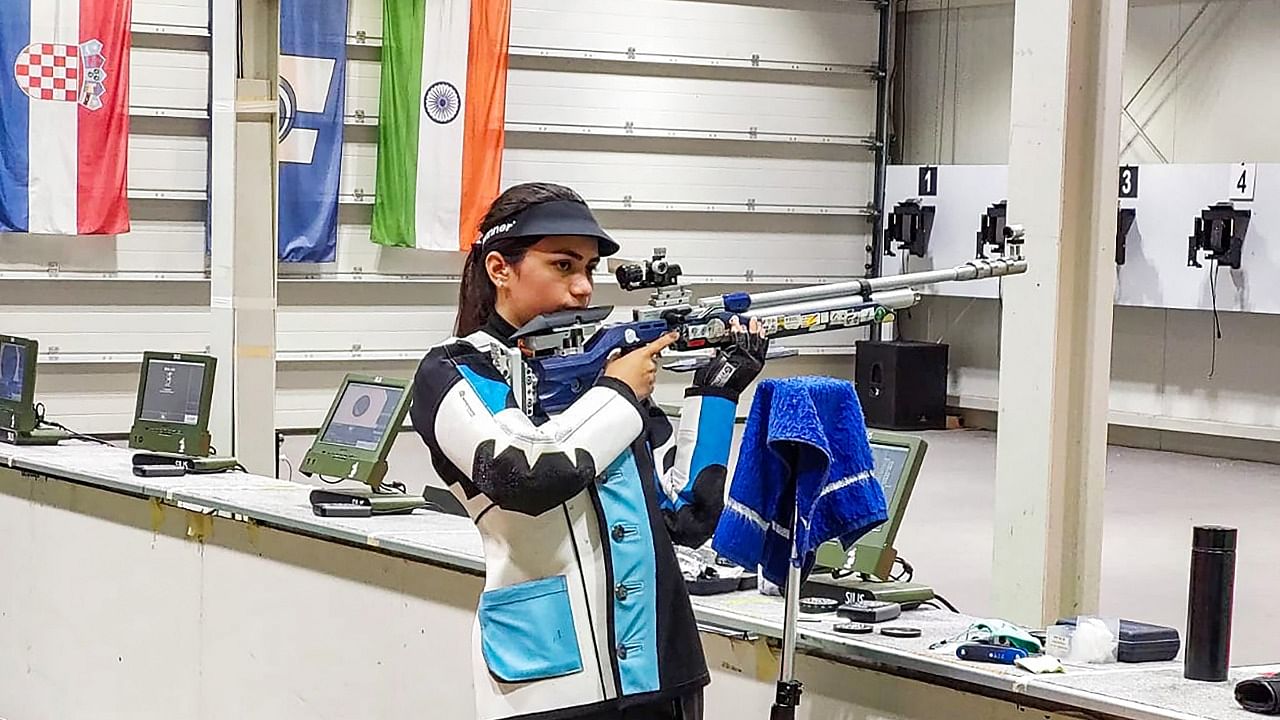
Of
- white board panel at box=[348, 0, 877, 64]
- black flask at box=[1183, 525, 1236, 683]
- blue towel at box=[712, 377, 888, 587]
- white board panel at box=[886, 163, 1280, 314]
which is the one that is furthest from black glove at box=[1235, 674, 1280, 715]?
white board panel at box=[348, 0, 877, 64]

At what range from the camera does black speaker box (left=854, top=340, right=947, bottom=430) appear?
43.3 feet

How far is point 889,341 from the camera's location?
13727 mm

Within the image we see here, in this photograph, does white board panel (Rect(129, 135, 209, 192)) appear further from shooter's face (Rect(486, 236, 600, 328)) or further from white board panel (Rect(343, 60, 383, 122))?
shooter's face (Rect(486, 236, 600, 328))

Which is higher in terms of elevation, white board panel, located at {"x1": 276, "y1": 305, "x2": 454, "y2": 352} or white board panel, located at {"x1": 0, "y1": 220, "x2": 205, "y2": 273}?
white board panel, located at {"x1": 0, "y1": 220, "x2": 205, "y2": 273}

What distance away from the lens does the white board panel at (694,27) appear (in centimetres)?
1220

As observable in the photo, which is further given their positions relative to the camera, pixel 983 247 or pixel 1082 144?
pixel 983 247

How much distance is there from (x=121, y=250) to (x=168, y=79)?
1.12 metres

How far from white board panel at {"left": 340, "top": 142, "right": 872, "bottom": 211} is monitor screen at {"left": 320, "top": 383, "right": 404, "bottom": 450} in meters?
6.64

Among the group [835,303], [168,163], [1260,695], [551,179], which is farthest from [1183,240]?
[1260,695]

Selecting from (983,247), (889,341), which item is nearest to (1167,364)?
(983,247)

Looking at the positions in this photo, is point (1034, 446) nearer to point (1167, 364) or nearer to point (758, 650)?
point (758, 650)

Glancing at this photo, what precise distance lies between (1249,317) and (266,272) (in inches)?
282

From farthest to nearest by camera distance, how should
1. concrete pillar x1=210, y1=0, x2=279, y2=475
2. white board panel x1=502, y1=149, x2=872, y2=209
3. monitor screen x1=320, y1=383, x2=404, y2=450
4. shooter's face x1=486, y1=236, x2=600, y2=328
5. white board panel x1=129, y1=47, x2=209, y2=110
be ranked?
white board panel x1=502, y1=149, x2=872, y2=209, white board panel x1=129, y1=47, x2=209, y2=110, concrete pillar x1=210, y1=0, x2=279, y2=475, monitor screen x1=320, y1=383, x2=404, y2=450, shooter's face x1=486, y1=236, x2=600, y2=328

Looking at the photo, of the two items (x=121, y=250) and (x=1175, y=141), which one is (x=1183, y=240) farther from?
(x=121, y=250)
